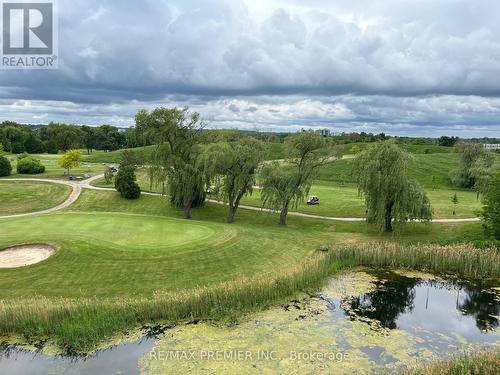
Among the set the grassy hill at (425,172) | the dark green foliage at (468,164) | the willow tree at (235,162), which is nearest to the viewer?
the willow tree at (235,162)

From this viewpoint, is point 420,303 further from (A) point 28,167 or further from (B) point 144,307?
(A) point 28,167

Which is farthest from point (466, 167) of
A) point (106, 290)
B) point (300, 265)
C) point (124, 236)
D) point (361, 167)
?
point (106, 290)

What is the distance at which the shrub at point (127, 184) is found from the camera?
5294 cm

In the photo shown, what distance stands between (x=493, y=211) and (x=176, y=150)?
29.7 meters

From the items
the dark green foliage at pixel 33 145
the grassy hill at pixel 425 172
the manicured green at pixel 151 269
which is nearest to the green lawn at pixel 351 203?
the grassy hill at pixel 425 172

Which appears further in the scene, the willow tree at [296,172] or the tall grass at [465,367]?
the willow tree at [296,172]

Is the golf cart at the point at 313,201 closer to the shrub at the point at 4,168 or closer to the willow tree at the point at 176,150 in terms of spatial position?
the willow tree at the point at 176,150

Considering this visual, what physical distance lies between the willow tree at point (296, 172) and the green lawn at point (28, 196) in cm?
2708

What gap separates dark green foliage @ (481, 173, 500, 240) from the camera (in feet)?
105

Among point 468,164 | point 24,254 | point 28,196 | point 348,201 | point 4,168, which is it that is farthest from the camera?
point 468,164

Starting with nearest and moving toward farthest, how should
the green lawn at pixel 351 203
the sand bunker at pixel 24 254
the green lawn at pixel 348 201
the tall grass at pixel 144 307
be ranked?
the tall grass at pixel 144 307, the sand bunker at pixel 24 254, the green lawn at pixel 351 203, the green lawn at pixel 348 201

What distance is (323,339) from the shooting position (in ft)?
60.1

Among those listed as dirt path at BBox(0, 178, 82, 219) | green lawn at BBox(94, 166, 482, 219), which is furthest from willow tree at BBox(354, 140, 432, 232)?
dirt path at BBox(0, 178, 82, 219)

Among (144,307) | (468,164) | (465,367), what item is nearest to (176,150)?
(144,307)
